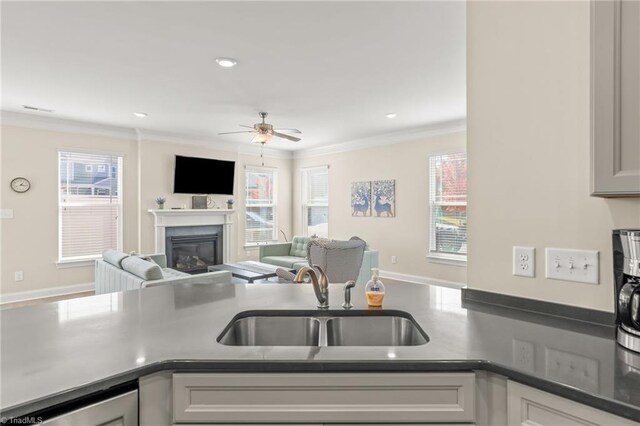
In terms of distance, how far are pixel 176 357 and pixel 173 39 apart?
2.56 meters

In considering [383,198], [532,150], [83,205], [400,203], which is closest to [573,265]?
[532,150]

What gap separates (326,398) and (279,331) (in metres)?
0.53

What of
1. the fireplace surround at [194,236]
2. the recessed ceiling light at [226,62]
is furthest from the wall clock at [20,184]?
the recessed ceiling light at [226,62]

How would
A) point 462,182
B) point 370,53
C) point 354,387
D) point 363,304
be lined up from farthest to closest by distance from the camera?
point 462,182
point 370,53
point 363,304
point 354,387

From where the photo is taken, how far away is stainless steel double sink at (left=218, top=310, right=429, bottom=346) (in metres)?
1.48

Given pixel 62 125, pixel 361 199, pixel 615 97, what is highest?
pixel 62 125

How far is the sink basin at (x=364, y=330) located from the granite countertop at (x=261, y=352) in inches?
2.8

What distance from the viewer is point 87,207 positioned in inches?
219

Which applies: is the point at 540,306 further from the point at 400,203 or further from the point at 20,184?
the point at 20,184

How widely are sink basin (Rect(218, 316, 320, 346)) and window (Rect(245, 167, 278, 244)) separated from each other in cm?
598

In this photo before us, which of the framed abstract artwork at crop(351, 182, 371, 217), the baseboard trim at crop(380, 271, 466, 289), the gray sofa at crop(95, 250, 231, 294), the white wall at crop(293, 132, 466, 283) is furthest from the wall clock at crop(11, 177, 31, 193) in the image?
the baseboard trim at crop(380, 271, 466, 289)

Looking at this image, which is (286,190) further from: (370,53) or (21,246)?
(370,53)

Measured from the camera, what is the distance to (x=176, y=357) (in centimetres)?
Result: 103

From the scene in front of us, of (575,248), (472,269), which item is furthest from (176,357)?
(575,248)
